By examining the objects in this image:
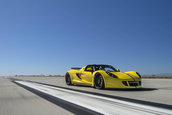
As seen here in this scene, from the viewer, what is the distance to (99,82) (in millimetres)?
8352

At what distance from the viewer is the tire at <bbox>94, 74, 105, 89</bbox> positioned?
26.5 feet

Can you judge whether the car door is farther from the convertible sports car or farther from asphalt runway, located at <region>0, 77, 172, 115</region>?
asphalt runway, located at <region>0, 77, 172, 115</region>

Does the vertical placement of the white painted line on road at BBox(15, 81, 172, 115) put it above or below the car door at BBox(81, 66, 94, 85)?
below

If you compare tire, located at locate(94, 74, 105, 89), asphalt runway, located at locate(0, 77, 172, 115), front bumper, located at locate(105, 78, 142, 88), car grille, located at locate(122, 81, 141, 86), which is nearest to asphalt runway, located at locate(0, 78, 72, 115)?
asphalt runway, located at locate(0, 77, 172, 115)

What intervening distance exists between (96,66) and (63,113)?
6.41 metres

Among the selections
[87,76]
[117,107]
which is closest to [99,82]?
[87,76]

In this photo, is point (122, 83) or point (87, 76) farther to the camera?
point (87, 76)

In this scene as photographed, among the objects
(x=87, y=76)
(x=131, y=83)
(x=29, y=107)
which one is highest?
(x=87, y=76)

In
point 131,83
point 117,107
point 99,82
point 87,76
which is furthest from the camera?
point 87,76

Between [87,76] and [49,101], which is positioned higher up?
[87,76]

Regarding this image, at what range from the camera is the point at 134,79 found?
7664mm

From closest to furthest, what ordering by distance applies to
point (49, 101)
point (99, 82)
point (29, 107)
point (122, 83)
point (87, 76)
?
point (29, 107) → point (49, 101) → point (122, 83) → point (99, 82) → point (87, 76)

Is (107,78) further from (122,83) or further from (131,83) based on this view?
(131,83)

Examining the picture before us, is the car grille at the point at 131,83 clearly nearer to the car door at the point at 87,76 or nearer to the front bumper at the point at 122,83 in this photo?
the front bumper at the point at 122,83
